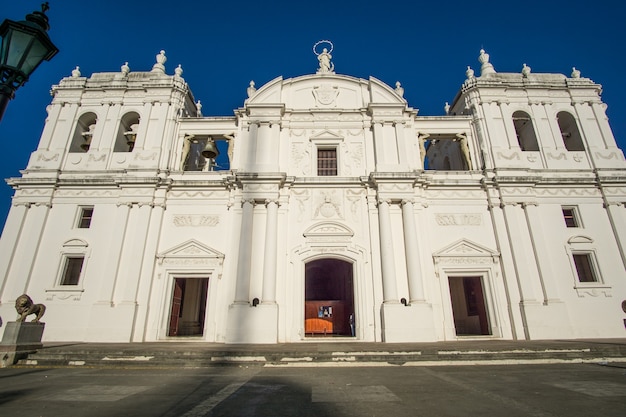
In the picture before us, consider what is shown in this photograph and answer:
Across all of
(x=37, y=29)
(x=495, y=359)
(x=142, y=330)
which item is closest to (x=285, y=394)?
(x=37, y=29)

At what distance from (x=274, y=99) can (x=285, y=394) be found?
15331 millimetres

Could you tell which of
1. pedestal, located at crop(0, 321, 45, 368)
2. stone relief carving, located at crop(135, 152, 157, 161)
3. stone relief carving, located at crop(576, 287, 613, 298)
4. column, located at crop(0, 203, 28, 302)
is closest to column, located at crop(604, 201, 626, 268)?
stone relief carving, located at crop(576, 287, 613, 298)

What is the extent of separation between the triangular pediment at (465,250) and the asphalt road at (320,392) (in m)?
6.73

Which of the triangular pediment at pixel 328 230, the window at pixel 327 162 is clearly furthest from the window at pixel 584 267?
the window at pixel 327 162

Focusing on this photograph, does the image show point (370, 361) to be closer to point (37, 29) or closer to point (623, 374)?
point (623, 374)

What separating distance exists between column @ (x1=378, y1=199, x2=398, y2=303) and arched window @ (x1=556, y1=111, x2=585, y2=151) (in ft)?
38.3

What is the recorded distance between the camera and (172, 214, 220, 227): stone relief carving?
15000 mm

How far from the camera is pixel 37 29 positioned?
3730mm

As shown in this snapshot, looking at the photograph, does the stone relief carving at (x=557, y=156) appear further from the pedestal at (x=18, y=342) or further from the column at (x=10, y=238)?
the column at (x=10, y=238)

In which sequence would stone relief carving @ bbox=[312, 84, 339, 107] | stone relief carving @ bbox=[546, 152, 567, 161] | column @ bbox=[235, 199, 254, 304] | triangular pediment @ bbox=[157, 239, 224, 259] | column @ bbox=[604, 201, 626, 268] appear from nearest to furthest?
column @ bbox=[235, 199, 254, 304] → triangular pediment @ bbox=[157, 239, 224, 259] → column @ bbox=[604, 201, 626, 268] → stone relief carving @ bbox=[546, 152, 567, 161] → stone relief carving @ bbox=[312, 84, 339, 107]

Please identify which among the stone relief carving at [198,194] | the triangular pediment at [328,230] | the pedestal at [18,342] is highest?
the stone relief carving at [198,194]

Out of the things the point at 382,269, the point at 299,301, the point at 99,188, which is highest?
the point at 99,188

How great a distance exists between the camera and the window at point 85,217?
15133mm

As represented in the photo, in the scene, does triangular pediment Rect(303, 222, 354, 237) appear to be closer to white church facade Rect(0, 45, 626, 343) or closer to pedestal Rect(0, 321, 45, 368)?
white church facade Rect(0, 45, 626, 343)
